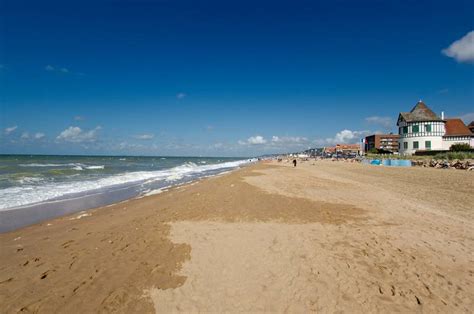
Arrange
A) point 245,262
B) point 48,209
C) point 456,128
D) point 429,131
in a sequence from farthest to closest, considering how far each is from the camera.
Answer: point 456,128 < point 429,131 < point 48,209 < point 245,262

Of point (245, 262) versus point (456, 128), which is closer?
point (245, 262)

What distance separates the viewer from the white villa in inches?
1748

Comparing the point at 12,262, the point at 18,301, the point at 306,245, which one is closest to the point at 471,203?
the point at 306,245

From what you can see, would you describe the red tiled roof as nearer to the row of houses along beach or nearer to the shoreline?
the row of houses along beach

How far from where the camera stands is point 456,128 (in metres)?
45.6

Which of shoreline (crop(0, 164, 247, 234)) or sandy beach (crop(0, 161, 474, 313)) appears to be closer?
sandy beach (crop(0, 161, 474, 313))

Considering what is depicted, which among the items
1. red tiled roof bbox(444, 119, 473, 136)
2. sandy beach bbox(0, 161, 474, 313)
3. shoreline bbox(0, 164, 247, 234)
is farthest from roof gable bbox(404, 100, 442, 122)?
shoreline bbox(0, 164, 247, 234)

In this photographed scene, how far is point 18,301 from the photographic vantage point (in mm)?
3830

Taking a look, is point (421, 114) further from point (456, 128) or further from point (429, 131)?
point (456, 128)

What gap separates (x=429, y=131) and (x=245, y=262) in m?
52.7

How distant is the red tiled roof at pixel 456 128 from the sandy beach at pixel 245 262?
47.7 m

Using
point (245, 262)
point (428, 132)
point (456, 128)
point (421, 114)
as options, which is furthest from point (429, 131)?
point (245, 262)

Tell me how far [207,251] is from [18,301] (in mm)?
3200

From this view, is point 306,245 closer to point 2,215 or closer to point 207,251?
point 207,251
